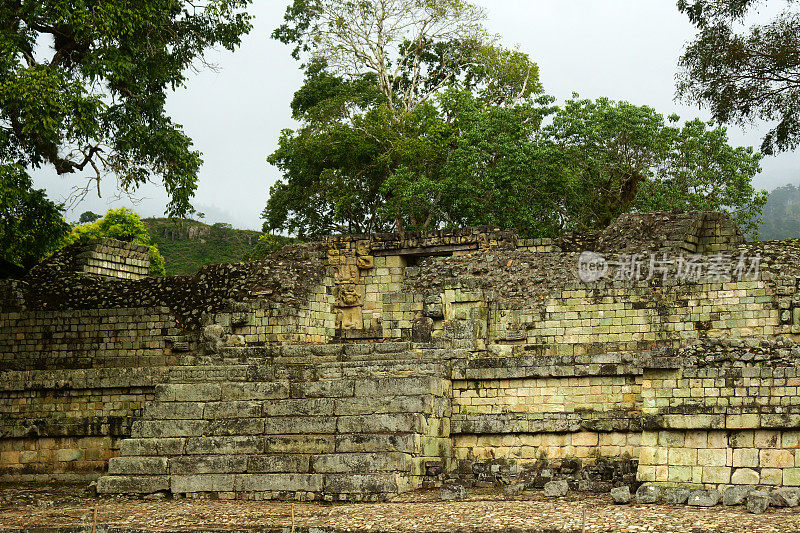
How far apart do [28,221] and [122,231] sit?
2189 cm

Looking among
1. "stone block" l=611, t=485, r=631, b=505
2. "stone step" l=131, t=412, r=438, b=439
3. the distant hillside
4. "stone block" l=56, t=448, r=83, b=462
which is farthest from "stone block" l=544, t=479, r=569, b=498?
the distant hillside

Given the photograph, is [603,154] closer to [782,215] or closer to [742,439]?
[742,439]

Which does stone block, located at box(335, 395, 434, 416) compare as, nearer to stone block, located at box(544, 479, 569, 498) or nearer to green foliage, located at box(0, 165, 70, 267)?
stone block, located at box(544, 479, 569, 498)

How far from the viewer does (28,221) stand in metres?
21.6

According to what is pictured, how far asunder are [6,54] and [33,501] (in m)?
8.06

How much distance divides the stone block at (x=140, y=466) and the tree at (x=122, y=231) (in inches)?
1076

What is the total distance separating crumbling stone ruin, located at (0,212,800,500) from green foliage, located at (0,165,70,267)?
865 mm

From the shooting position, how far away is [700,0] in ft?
76.9

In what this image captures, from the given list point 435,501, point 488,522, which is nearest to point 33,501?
point 435,501

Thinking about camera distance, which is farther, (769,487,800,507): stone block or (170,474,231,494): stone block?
(170,474,231,494): stone block

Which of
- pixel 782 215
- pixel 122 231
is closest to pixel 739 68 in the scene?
pixel 122 231

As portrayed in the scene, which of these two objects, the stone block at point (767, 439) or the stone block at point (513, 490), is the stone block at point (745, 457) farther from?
the stone block at point (513, 490)

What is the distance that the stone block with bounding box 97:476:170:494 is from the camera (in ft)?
46.1

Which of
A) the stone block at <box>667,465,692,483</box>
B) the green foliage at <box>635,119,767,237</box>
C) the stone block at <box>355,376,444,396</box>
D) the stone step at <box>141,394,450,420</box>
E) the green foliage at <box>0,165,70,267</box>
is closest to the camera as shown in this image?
the stone block at <box>667,465,692,483</box>
